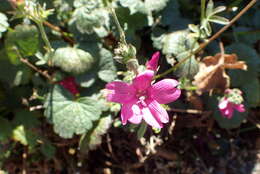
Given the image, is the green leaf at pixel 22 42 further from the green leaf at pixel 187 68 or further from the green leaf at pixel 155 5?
the green leaf at pixel 187 68

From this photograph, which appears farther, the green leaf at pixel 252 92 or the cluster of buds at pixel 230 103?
the green leaf at pixel 252 92

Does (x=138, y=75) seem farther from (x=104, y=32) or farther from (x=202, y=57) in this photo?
(x=202, y=57)

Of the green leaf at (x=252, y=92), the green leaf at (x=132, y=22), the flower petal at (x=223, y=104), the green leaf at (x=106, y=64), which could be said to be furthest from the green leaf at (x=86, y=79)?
the green leaf at (x=252, y=92)

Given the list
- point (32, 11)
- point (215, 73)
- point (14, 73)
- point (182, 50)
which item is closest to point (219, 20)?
point (182, 50)

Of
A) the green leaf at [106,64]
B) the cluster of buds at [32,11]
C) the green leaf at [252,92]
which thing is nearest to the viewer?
the cluster of buds at [32,11]

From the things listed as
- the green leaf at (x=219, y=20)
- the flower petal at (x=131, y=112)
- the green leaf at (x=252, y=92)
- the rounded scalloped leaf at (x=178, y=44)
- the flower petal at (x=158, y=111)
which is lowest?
the green leaf at (x=252, y=92)

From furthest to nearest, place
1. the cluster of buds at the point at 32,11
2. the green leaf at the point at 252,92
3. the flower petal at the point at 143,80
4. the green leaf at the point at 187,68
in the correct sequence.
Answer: the green leaf at the point at 252,92 < the green leaf at the point at 187,68 < the cluster of buds at the point at 32,11 < the flower petal at the point at 143,80

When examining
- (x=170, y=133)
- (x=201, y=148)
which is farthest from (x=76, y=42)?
(x=201, y=148)
